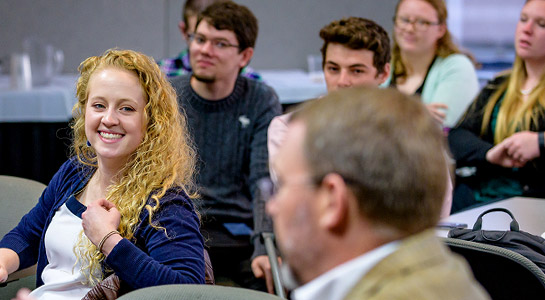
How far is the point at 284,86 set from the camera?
4438mm

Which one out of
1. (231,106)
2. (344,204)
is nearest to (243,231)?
(231,106)

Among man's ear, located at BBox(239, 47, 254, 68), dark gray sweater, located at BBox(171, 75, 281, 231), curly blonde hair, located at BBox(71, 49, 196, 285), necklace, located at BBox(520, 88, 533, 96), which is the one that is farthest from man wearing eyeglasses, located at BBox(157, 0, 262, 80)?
curly blonde hair, located at BBox(71, 49, 196, 285)

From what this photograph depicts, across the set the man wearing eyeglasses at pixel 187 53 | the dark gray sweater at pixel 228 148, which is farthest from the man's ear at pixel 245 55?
the man wearing eyeglasses at pixel 187 53

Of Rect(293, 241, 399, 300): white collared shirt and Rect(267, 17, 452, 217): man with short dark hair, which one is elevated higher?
Rect(293, 241, 399, 300): white collared shirt

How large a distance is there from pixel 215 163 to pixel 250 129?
192 mm

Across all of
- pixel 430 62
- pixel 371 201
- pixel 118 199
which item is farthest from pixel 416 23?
pixel 371 201

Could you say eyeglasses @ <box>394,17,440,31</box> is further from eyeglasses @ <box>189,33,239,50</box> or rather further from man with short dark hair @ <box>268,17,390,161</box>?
eyeglasses @ <box>189,33,239,50</box>

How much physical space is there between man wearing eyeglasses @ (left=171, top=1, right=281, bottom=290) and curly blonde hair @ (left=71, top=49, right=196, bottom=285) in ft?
2.45

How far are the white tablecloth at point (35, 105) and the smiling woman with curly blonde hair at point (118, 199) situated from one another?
207 cm

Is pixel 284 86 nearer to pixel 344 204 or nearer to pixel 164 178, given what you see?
pixel 164 178

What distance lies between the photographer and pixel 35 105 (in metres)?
3.73

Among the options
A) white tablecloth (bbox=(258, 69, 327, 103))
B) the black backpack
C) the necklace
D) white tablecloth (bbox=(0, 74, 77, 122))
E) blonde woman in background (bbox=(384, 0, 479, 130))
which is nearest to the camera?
the black backpack

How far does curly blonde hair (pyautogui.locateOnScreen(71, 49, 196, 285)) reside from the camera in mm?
1538

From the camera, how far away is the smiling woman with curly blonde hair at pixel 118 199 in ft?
4.80
